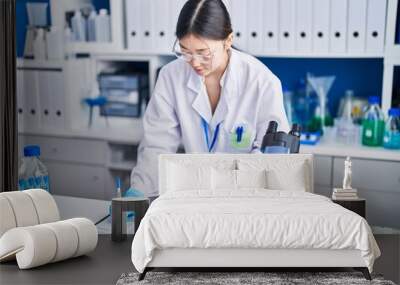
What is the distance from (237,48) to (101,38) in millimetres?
1015

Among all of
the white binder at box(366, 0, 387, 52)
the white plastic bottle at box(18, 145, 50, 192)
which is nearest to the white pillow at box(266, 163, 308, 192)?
the white binder at box(366, 0, 387, 52)

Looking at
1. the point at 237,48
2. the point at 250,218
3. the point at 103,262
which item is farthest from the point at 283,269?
the point at 237,48

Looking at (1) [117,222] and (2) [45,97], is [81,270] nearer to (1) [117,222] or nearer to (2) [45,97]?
(1) [117,222]

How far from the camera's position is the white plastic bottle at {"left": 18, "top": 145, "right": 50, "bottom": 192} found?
472 cm

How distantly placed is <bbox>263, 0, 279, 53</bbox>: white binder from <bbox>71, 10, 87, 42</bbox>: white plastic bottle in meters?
1.33

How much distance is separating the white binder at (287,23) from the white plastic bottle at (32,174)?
1872mm

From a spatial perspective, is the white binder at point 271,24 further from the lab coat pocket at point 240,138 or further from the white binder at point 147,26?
the white binder at point 147,26

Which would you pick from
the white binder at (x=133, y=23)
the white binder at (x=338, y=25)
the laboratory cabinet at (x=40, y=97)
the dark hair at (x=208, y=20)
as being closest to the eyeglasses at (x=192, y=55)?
the dark hair at (x=208, y=20)

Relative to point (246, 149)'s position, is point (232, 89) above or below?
above

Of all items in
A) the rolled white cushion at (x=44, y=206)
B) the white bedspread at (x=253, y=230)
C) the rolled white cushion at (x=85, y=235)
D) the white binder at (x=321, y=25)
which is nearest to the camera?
the white bedspread at (x=253, y=230)

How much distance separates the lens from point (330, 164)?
4.34 metres

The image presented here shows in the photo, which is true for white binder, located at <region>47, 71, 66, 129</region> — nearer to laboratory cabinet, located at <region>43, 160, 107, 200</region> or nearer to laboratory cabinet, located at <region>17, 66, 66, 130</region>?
laboratory cabinet, located at <region>17, 66, 66, 130</region>

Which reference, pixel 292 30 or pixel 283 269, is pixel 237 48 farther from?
pixel 283 269

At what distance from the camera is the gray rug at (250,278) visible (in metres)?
3.34
